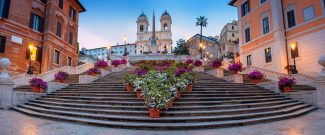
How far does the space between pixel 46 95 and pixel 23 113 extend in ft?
9.20

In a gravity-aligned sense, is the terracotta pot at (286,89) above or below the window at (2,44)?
below

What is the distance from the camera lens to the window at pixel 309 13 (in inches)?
662

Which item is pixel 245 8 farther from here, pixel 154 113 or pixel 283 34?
pixel 154 113

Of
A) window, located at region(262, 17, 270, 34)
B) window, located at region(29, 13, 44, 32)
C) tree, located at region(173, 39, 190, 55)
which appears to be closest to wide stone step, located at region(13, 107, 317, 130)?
window, located at region(262, 17, 270, 34)

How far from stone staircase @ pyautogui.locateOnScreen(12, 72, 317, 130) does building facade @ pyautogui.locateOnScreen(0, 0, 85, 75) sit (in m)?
8.68

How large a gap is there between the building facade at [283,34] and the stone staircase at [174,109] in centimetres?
804

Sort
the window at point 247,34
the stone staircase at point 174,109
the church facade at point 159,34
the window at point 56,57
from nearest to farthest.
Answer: the stone staircase at point 174,109 → the window at point 56,57 → the window at point 247,34 → the church facade at point 159,34

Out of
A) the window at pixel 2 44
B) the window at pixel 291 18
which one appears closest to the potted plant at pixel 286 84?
the window at pixel 291 18

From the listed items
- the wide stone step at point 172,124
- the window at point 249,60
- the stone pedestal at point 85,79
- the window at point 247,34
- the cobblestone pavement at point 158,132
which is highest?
the window at point 247,34

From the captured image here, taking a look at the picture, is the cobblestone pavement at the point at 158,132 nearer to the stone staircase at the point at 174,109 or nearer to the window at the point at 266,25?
the stone staircase at the point at 174,109

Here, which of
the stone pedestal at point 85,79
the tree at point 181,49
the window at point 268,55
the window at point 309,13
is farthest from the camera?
the tree at point 181,49

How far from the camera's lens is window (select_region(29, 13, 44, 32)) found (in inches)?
814

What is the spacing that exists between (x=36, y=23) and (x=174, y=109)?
69.0 ft

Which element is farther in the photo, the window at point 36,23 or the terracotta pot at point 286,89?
the window at point 36,23
